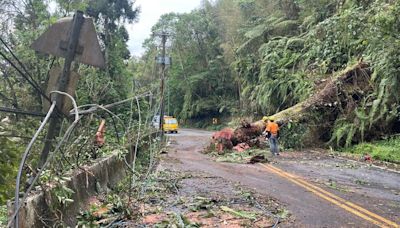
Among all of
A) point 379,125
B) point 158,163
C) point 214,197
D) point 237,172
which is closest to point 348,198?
point 214,197

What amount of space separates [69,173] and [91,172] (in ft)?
3.23

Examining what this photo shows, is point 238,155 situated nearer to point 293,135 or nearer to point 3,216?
point 293,135

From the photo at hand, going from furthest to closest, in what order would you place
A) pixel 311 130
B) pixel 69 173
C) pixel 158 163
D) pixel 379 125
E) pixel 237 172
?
pixel 311 130
pixel 379 125
pixel 158 163
pixel 237 172
pixel 69 173

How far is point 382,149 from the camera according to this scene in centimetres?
1639

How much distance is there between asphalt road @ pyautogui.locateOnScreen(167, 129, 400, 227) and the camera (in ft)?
23.2

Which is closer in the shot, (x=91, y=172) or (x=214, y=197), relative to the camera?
(x=91, y=172)

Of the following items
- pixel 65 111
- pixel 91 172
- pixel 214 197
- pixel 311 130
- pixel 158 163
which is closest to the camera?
pixel 65 111

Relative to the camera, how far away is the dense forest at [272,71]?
1015cm

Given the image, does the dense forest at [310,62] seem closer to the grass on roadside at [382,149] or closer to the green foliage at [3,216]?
the grass on roadside at [382,149]

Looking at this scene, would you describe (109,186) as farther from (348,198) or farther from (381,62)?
(381,62)

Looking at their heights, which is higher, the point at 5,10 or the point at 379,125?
the point at 5,10

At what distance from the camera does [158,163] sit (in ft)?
52.7

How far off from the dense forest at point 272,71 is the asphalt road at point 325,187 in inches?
114

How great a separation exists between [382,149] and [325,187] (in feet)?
24.3
